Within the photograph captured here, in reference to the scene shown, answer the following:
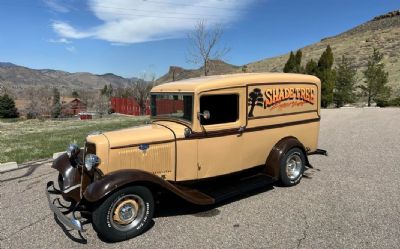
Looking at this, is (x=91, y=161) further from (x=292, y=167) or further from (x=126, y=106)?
(x=126, y=106)

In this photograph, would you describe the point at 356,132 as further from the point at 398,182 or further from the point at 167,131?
the point at 167,131

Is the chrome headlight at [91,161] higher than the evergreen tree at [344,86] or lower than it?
lower

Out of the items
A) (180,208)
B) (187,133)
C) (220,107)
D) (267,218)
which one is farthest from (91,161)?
(267,218)

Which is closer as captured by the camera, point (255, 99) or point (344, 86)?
point (255, 99)

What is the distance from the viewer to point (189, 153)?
5.46 meters

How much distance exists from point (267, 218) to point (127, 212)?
2.22 m

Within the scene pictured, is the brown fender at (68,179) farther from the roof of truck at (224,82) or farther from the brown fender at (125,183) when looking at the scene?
the roof of truck at (224,82)

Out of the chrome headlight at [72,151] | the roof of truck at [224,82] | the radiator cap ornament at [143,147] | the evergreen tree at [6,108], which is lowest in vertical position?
the evergreen tree at [6,108]

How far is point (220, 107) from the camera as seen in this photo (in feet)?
19.1

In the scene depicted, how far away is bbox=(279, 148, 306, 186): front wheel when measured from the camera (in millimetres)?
6664

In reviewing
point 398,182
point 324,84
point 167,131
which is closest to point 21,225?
point 167,131

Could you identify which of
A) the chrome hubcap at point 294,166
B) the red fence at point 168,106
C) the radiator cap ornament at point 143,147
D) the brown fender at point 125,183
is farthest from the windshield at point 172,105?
the chrome hubcap at point 294,166

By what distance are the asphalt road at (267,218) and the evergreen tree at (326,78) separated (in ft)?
79.6

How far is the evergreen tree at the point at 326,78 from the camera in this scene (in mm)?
30844
